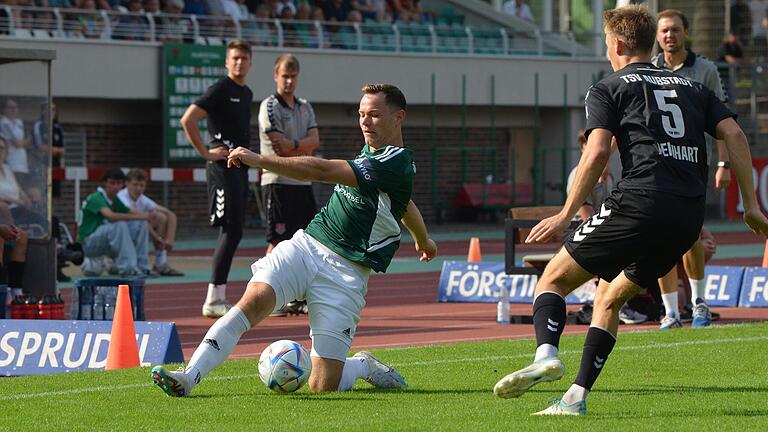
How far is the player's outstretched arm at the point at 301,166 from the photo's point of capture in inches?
279

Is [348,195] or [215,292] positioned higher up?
[348,195]

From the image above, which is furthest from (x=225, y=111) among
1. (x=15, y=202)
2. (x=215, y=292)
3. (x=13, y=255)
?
(x=13, y=255)

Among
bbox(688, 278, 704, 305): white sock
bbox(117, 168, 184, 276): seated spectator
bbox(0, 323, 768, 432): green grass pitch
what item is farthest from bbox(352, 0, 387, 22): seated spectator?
bbox(0, 323, 768, 432): green grass pitch

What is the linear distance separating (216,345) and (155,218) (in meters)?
12.2

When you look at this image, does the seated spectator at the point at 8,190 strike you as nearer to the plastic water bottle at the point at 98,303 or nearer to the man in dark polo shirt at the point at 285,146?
the plastic water bottle at the point at 98,303

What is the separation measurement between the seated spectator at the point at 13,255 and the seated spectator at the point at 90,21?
50.2 feet

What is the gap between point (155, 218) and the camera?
777 inches

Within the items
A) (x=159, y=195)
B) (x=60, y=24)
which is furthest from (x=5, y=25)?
(x=159, y=195)

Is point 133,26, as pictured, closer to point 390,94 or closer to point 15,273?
point 15,273

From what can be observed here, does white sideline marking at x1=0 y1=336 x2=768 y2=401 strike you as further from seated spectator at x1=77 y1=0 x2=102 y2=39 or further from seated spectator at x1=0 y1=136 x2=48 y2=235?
Result: seated spectator at x1=77 y1=0 x2=102 y2=39

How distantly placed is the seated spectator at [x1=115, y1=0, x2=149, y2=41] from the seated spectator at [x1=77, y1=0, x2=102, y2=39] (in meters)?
0.39

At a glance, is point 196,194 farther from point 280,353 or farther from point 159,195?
point 280,353

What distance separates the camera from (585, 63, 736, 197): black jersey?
712 centimetres

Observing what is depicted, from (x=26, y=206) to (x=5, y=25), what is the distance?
13904mm
